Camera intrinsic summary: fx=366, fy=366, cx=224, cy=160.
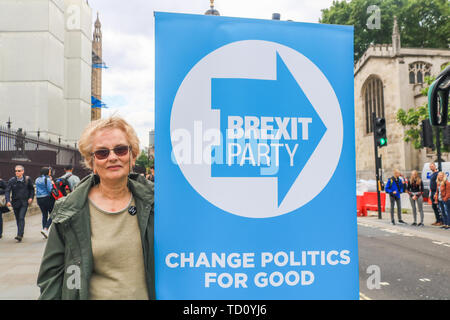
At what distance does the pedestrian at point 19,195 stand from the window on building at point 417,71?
30242 millimetres

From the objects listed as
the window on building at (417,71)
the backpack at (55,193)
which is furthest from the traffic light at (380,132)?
the window on building at (417,71)

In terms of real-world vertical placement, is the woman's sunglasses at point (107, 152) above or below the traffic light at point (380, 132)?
below

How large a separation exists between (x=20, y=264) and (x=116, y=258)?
17.4ft

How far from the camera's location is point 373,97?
3288 centimetres

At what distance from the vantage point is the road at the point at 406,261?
4238mm

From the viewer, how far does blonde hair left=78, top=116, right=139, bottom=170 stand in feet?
4.63

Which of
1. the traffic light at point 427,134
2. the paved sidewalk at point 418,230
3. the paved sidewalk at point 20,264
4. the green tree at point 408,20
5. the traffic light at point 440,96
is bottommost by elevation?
the paved sidewalk at point 418,230

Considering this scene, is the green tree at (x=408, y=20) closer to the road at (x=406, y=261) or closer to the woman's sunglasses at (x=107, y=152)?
the road at (x=406, y=261)

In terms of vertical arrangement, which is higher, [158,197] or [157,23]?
[157,23]

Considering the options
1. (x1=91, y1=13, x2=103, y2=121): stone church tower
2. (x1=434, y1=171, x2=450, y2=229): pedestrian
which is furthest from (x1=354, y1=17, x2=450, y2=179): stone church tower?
(x1=91, y1=13, x2=103, y2=121): stone church tower
